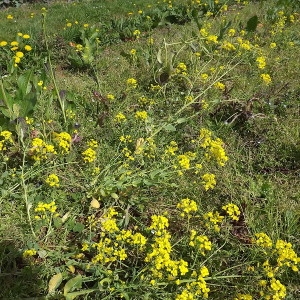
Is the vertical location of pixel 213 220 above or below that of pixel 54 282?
above

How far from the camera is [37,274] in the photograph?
194 cm

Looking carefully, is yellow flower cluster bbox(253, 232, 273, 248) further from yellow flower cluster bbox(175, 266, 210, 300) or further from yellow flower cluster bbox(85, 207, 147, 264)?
yellow flower cluster bbox(85, 207, 147, 264)

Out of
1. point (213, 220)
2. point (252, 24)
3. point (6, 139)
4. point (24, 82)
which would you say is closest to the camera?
point (213, 220)

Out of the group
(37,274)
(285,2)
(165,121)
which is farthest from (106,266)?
(285,2)

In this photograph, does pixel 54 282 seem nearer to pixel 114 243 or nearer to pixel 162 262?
pixel 114 243

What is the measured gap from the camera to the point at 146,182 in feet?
7.38

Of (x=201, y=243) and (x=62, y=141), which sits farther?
(x=62, y=141)

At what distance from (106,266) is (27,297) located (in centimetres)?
39

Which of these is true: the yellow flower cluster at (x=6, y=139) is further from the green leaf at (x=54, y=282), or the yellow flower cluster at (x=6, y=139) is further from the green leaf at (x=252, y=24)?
the green leaf at (x=252, y=24)

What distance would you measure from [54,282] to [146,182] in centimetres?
72

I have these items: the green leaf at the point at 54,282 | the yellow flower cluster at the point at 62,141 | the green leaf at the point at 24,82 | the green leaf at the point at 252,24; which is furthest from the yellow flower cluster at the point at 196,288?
the green leaf at the point at 252,24

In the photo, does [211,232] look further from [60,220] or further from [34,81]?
[34,81]

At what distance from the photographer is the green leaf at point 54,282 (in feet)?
6.12

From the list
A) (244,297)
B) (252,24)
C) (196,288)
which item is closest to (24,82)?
(196,288)
